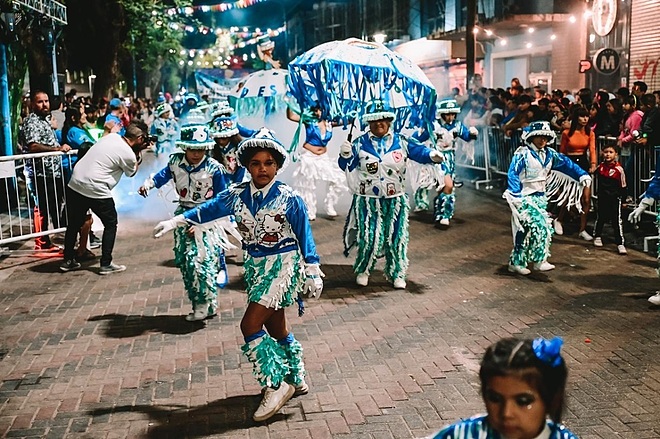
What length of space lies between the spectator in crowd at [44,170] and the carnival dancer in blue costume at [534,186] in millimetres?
6300

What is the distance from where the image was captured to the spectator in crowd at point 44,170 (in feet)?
34.3

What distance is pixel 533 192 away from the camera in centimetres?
835

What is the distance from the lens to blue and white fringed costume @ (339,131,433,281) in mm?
7910

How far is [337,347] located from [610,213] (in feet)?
17.9

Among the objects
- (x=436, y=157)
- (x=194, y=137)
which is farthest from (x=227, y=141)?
(x=436, y=157)

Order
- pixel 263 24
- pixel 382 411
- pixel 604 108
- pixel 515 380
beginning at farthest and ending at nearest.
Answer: pixel 263 24 < pixel 604 108 < pixel 382 411 < pixel 515 380

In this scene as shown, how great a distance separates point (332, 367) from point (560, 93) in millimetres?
11039

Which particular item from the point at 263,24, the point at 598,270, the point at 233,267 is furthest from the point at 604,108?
the point at 263,24

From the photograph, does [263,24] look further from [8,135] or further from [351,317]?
[351,317]

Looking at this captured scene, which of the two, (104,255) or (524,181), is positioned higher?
(524,181)

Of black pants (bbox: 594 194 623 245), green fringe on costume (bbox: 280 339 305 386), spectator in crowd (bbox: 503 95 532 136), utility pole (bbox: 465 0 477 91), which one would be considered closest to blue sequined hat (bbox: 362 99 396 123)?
green fringe on costume (bbox: 280 339 305 386)

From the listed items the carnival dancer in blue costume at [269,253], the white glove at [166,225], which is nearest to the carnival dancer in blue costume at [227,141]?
the white glove at [166,225]

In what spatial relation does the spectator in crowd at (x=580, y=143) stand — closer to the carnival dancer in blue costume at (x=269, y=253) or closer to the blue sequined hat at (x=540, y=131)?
the blue sequined hat at (x=540, y=131)

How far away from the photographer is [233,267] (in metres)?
9.45
